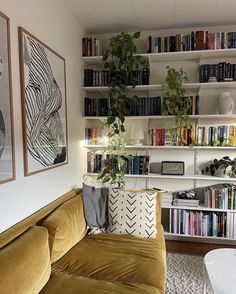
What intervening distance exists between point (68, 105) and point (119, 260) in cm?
151

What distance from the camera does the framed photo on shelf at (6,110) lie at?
151cm

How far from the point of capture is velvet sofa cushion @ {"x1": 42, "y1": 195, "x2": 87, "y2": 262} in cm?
172

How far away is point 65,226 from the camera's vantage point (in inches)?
72.5

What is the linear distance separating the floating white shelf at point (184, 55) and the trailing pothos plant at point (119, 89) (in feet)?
0.39

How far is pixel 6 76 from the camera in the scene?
1.55 m

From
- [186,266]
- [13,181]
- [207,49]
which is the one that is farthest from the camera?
[207,49]

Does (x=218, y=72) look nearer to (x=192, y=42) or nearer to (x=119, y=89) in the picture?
(x=192, y=42)

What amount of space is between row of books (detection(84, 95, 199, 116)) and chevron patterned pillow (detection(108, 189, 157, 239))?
→ 3.40 ft

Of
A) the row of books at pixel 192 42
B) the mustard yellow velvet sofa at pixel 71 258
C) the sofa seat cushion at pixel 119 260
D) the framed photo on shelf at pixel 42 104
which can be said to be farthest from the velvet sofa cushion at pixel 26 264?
the row of books at pixel 192 42

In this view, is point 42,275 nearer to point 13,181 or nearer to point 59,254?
point 59,254

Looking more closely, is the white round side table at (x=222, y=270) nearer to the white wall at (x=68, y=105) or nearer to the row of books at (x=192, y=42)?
the white wall at (x=68, y=105)

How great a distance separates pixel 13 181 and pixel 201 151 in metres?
2.14

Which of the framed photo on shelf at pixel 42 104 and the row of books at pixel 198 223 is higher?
the framed photo on shelf at pixel 42 104

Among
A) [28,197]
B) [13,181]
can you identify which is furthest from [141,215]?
[13,181]
